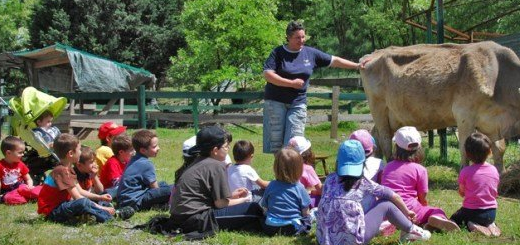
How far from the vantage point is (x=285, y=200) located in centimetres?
604

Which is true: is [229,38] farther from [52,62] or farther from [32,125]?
[32,125]

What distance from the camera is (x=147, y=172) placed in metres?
7.56

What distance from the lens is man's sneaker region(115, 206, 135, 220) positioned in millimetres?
7102

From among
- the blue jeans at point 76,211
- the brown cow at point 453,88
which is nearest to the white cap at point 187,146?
the blue jeans at point 76,211

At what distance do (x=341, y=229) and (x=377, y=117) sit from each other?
5.35 metres

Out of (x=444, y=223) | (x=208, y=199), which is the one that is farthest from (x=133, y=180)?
(x=444, y=223)

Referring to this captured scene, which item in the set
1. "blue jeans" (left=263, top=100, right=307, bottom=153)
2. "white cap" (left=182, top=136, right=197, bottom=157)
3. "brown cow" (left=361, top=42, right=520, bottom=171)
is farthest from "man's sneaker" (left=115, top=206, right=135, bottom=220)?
"brown cow" (left=361, top=42, right=520, bottom=171)

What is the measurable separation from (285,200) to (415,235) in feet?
3.94

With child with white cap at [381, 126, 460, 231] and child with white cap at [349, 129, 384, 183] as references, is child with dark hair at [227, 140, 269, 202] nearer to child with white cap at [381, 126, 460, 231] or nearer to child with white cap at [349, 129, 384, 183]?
child with white cap at [349, 129, 384, 183]

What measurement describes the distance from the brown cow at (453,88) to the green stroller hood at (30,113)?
476cm

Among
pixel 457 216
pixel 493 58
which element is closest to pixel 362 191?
pixel 457 216

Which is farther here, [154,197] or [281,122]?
[281,122]

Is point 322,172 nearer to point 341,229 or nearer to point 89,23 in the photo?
point 341,229

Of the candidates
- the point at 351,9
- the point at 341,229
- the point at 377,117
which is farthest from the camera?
the point at 351,9
